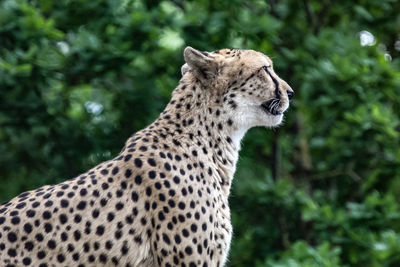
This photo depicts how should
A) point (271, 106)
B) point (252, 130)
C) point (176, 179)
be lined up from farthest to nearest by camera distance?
point (252, 130)
point (271, 106)
point (176, 179)

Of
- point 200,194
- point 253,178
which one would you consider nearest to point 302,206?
point 253,178

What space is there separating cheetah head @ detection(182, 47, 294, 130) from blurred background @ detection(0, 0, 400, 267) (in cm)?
275

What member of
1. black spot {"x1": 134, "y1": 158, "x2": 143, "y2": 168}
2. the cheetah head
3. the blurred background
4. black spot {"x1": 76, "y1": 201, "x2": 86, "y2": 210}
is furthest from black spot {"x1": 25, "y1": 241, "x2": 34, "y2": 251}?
the blurred background

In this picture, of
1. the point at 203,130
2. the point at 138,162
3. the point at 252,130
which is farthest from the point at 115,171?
the point at 252,130

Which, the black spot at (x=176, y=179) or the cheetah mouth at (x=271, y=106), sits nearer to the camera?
the black spot at (x=176, y=179)

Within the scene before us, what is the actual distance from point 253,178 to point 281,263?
1.82m

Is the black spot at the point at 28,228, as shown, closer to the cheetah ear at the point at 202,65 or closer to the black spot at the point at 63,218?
the black spot at the point at 63,218

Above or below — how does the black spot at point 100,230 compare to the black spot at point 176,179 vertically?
Result: below

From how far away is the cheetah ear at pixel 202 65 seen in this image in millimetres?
4906

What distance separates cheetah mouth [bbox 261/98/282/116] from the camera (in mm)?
5031

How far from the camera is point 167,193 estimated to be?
4668mm

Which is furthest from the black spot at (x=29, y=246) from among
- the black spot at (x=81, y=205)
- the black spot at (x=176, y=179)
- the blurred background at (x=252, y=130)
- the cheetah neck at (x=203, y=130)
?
the blurred background at (x=252, y=130)

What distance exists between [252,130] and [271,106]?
409 centimetres

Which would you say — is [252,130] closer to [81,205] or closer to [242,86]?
[242,86]
